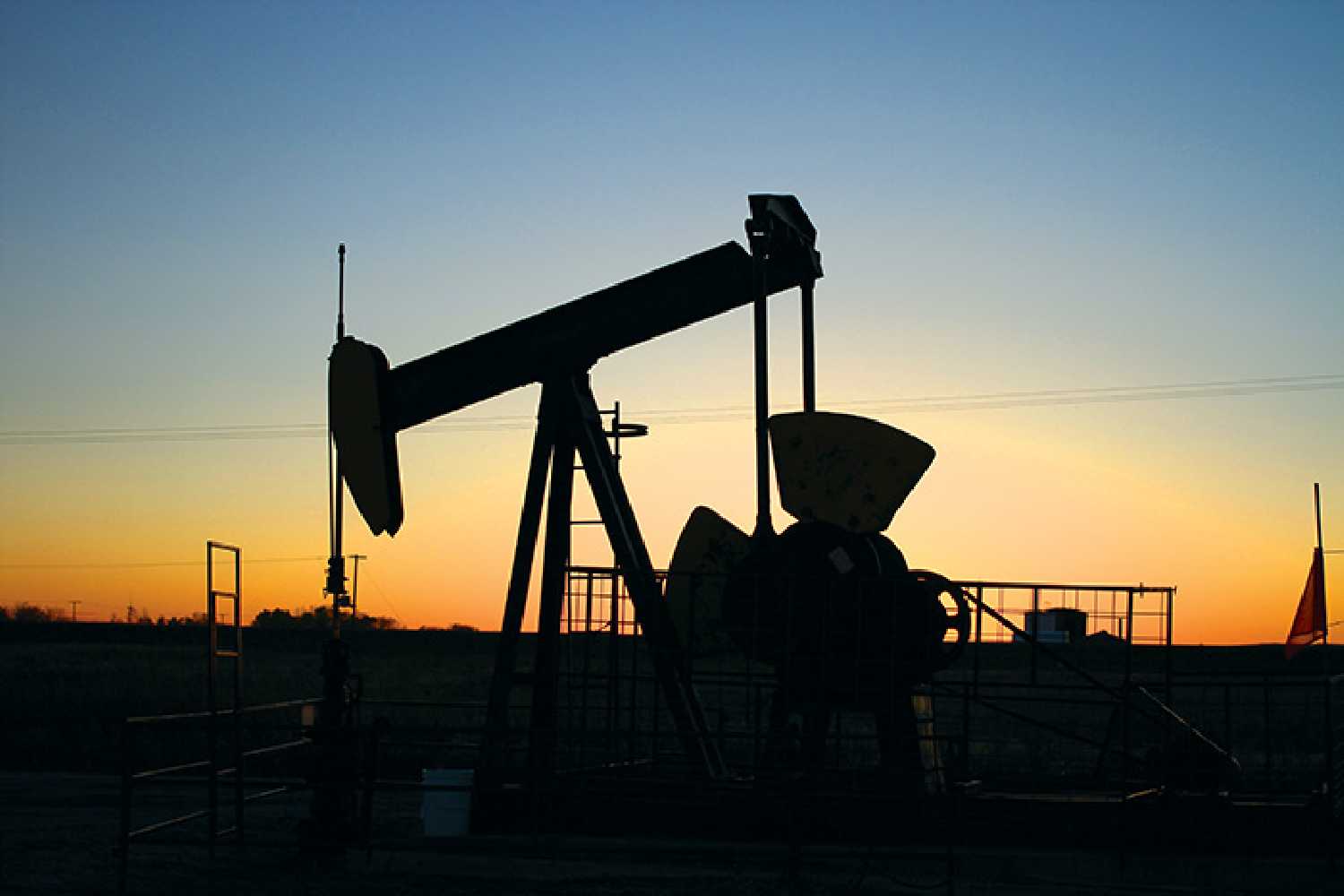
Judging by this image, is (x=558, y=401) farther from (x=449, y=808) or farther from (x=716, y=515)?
(x=449, y=808)

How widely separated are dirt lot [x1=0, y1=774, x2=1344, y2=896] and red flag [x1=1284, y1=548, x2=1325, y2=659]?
28.7ft

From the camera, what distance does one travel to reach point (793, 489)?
11117 mm

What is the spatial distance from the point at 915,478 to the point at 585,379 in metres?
2.65

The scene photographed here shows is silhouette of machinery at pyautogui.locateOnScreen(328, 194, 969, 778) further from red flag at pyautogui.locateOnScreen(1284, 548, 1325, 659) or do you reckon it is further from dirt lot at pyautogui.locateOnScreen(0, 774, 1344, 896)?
red flag at pyautogui.locateOnScreen(1284, 548, 1325, 659)

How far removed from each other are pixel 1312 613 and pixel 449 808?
11879mm

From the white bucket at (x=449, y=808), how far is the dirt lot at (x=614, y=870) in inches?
8.0

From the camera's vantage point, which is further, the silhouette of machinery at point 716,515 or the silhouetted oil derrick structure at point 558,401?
the silhouetted oil derrick structure at point 558,401

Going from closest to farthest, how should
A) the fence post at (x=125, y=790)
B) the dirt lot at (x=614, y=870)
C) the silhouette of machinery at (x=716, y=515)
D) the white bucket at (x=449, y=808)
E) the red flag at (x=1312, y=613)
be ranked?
the fence post at (x=125, y=790) < the dirt lot at (x=614, y=870) < the silhouette of machinery at (x=716, y=515) < the white bucket at (x=449, y=808) < the red flag at (x=1312, y=613)

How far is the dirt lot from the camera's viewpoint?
374 inches

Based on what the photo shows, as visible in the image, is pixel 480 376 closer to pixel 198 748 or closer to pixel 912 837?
pixel 912 837

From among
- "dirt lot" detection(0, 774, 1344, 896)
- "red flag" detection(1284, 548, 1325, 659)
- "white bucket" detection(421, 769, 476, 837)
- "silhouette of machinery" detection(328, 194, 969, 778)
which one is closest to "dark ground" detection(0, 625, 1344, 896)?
"dirt lot" detection(0, 774, 1344, 896)

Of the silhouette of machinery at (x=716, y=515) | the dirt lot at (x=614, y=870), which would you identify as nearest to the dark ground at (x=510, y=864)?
the dirt lot at (x=614, y=870)

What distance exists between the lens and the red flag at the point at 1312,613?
1884cm

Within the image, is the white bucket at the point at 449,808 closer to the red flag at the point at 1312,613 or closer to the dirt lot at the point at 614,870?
the dirt lot at the point at 614,870
